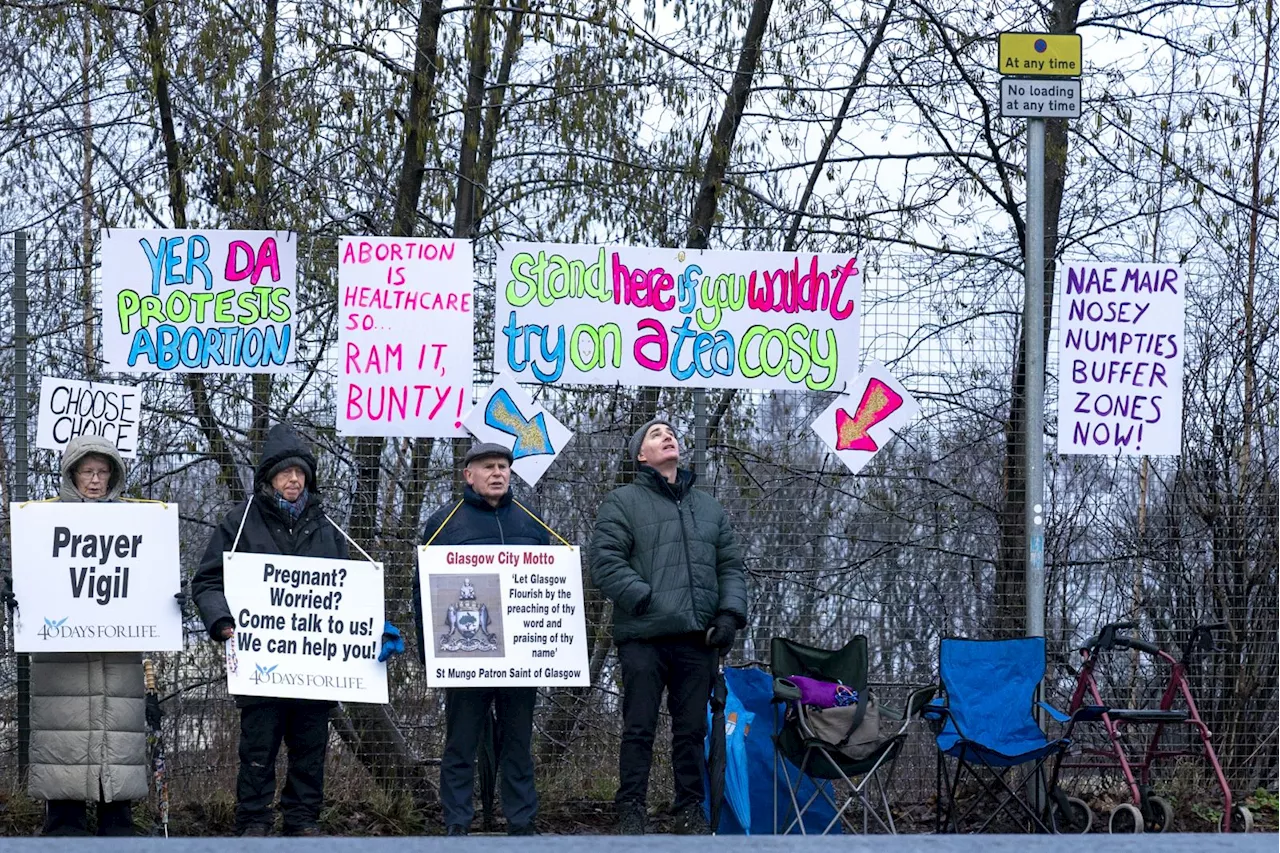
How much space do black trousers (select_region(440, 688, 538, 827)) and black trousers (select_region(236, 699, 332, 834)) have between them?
0.52 m

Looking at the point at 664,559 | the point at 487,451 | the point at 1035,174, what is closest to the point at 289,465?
the point at 487,451

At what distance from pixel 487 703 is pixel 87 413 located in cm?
227

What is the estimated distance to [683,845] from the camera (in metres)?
2.59

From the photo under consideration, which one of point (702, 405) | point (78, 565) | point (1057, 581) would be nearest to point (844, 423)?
point (702, 405)

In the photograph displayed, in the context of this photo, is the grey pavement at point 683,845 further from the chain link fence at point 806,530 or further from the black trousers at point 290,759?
the chain link fence at point 806,530

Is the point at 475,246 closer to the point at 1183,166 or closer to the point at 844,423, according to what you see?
the point at 844,423

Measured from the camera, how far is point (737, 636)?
7.82 meters

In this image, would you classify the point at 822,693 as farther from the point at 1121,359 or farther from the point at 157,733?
the point at 157,733

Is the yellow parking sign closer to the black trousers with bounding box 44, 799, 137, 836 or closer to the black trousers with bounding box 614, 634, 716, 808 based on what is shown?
the black trousers with bounding box 614, 634, 716, 808

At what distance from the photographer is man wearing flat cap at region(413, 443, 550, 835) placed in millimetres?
6574

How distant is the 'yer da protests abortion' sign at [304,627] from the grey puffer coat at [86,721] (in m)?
0.43

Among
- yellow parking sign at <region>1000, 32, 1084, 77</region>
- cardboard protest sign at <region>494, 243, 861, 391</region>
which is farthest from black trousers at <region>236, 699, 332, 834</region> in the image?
yellow parking sign at <region>1000, 32, 1084, 77</region>

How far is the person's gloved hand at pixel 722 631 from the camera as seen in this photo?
6621 mm

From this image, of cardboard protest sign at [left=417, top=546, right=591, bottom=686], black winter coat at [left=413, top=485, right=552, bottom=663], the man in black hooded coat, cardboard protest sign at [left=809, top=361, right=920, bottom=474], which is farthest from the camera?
cardboard protest sign at [left=809, top=361, right=920, bottom=474]
